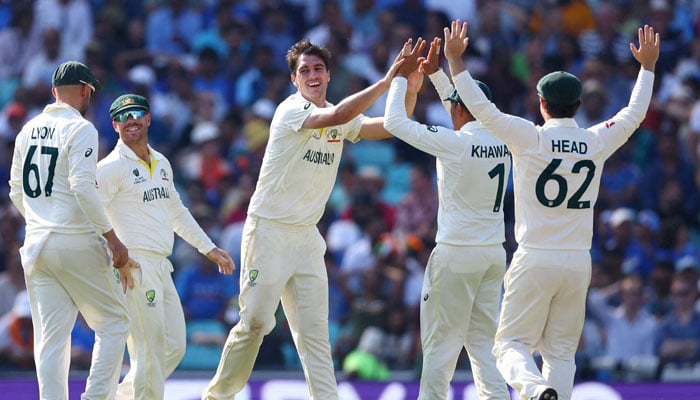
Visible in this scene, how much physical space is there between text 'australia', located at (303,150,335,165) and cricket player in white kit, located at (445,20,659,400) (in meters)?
1.17

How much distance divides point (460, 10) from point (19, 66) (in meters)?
5.71

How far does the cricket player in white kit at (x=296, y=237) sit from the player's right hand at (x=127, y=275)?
0.80 metres

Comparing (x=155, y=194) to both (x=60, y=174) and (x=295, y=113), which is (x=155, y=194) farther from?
(x=295, y=113)

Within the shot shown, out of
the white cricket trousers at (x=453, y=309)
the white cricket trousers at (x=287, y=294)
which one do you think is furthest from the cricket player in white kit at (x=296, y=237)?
the white cricket trousers at (x=453, y=309)

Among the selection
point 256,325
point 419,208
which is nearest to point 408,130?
point 256,325

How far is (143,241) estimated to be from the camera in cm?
978

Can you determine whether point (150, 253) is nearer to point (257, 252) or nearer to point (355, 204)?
point (257, 252)

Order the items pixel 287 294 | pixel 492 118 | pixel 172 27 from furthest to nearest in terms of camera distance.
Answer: pixel 172 27 < pixel 287 294 < pixel 492 118

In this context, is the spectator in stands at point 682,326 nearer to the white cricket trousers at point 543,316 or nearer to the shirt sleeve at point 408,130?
the white cricket trousers at point 543,316

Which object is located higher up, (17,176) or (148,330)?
(17,176)

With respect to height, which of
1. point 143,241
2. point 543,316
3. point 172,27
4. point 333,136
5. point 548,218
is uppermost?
point 172,27

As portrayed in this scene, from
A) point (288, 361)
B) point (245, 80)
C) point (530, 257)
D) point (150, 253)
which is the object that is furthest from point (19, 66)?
point (530, 257)

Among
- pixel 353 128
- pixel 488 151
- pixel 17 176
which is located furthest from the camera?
pixel 353 128

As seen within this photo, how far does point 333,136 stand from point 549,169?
5.29 ft
